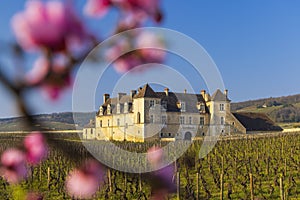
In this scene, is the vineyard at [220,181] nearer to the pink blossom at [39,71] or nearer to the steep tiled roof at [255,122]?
the pink blossom at [39,71]

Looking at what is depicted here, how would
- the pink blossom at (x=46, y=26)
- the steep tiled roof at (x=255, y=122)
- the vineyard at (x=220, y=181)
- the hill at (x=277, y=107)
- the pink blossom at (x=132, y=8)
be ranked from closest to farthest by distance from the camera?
the pink blossom at (x=46, y=26)
the pink blossom at (x=132, y=8)
the vineyard at (x=220, y=181)
the steep tiled roof at (x=255, y=122)
the hill at (x=277, y=107)

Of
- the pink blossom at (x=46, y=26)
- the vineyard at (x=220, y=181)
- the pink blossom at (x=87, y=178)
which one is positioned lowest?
the vineyard at (x=220, y=181)

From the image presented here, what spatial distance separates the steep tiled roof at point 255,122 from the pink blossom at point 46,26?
1951 inches

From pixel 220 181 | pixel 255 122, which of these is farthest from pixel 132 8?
pixel 255 122

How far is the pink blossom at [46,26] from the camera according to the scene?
2.08 ft

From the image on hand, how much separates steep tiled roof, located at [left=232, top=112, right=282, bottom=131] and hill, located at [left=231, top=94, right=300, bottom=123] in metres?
32.5

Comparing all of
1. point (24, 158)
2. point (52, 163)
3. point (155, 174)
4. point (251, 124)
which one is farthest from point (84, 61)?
point (251, 124)

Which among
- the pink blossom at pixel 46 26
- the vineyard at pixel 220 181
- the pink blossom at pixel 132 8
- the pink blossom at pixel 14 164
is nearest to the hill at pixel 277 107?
the vineyard at pixel 220 181

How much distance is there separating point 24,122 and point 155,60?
38cm

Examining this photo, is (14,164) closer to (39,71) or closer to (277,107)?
(39,71)

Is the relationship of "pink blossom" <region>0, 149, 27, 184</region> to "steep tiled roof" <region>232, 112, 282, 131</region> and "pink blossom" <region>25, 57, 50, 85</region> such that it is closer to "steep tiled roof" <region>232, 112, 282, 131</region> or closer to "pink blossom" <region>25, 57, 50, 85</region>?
"pink blossom" <region>25, 57, 50, 85</region>

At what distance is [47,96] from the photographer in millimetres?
726

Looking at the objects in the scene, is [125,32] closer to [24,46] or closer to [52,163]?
[24,46]

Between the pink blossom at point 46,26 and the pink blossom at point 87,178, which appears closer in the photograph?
the pink blossom at point 46,26
